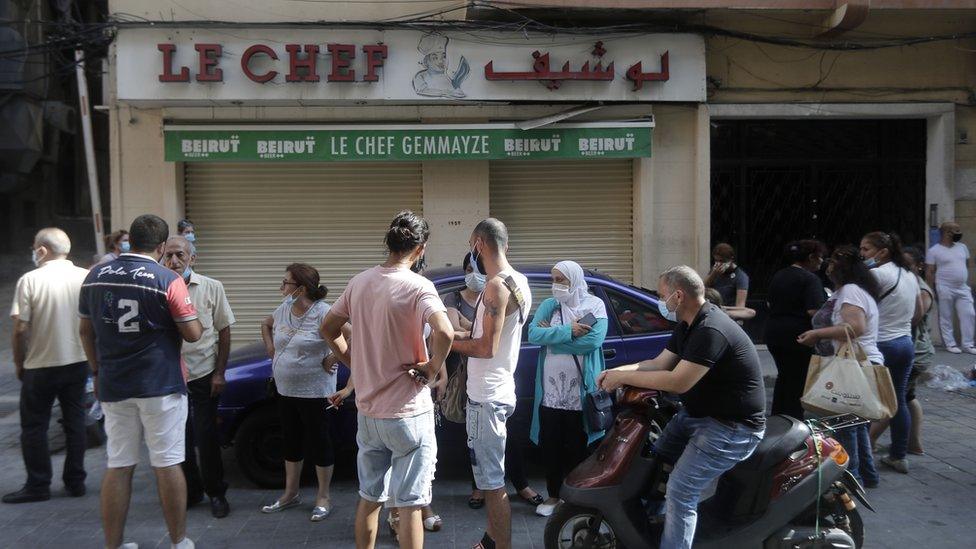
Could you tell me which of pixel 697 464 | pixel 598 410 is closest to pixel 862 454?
pixel 598 410

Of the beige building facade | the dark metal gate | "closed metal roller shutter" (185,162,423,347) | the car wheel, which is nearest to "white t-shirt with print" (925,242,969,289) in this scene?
the beige building facade

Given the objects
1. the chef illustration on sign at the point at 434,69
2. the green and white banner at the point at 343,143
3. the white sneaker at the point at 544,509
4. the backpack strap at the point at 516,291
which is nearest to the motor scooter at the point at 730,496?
the backpack strap at the point at 516,291

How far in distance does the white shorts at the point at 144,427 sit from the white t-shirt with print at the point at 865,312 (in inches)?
165

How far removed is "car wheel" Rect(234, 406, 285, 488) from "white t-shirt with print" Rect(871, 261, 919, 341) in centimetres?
442

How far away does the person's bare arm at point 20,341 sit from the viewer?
5812mm

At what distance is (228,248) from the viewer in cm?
1131

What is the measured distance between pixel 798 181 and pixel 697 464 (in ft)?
28.1

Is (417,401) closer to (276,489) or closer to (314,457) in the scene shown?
(314,457)

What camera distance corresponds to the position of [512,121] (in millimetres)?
10961

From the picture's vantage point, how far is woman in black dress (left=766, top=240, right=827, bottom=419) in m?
6.23

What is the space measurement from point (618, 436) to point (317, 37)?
7727mm

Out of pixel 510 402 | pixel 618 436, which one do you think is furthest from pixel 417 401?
pixel 618 436

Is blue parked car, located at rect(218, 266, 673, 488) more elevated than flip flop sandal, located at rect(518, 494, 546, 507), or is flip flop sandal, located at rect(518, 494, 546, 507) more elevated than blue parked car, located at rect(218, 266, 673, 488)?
blue parked car, located at rect(218, 266, 673, 488)

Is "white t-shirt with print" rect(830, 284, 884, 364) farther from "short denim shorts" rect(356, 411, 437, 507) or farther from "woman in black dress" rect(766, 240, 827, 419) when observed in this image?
"short denim shorts" rect(356, 411, 437, 507)
